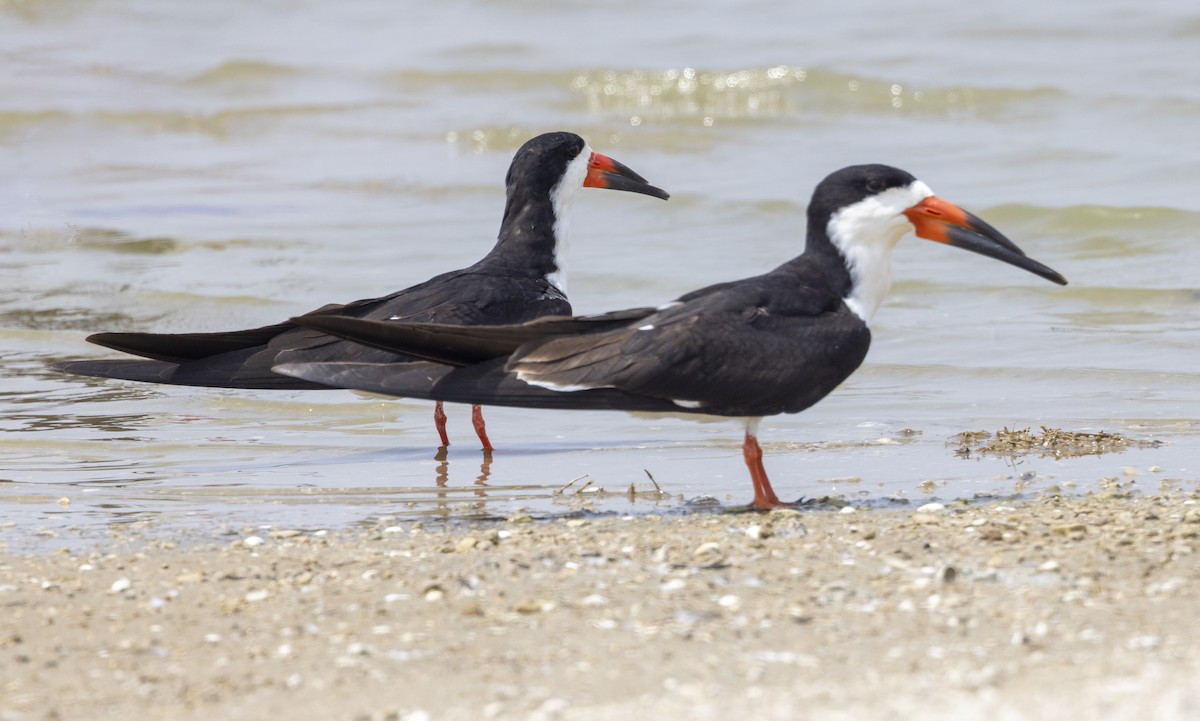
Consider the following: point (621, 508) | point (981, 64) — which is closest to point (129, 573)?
point (621, 508)

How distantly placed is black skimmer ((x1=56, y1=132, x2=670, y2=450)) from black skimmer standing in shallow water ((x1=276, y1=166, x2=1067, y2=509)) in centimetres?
47

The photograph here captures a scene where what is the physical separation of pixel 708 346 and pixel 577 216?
8.17 m

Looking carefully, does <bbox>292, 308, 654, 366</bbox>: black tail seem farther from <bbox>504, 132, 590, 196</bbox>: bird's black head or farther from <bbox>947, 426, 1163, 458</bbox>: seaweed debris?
<bbox>504, 132, 590, 196</bbox>: bird's black head

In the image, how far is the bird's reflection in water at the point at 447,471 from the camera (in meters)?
6.51

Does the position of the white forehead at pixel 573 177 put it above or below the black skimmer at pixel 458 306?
above

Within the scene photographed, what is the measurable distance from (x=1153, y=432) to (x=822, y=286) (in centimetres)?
196

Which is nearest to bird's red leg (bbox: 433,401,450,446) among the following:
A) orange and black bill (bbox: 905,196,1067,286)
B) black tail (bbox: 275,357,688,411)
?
black tail (bbox: 275,357,688,411)

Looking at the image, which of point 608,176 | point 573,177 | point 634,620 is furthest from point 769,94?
point 634,620

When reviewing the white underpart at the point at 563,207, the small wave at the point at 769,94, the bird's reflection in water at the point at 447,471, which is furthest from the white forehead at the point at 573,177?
the small wave at the point at 769,94

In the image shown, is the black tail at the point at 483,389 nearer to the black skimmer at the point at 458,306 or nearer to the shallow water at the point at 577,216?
the black skimmer at the point at 458,306

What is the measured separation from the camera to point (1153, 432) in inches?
275

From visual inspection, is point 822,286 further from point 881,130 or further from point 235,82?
point 235,82

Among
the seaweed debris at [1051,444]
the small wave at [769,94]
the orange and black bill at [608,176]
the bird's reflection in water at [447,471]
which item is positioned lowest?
the bird's reflection in water at [447,471]

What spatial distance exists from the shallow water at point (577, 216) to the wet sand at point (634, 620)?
2.62 feet
